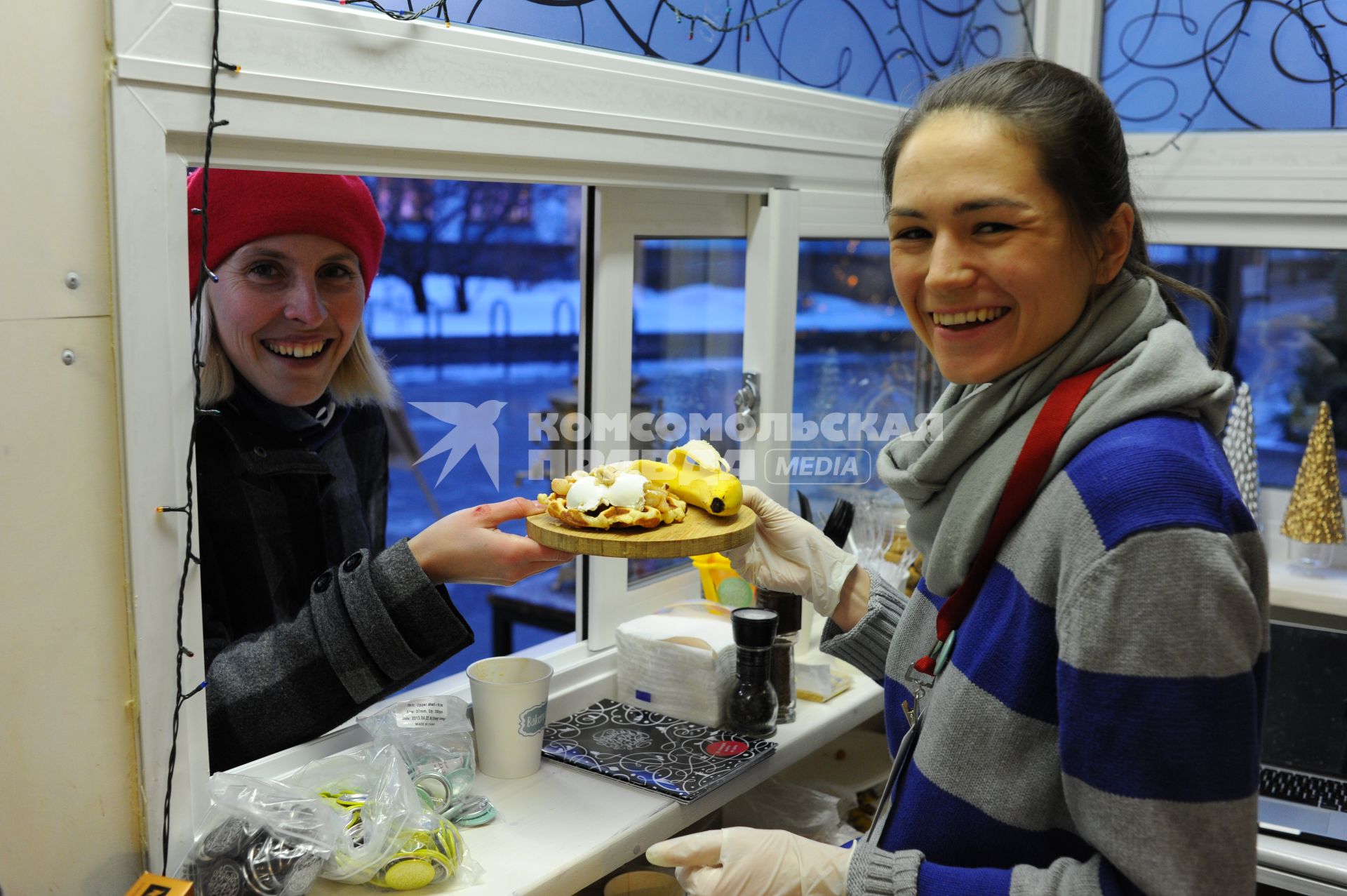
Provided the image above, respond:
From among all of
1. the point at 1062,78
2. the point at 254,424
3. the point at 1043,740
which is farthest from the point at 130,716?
the point at 1062,78

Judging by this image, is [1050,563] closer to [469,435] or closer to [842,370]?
[469,435]

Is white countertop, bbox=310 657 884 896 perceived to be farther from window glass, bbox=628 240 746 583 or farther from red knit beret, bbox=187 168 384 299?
red knit beret, bbox=187 168 384 299

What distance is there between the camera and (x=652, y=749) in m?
1.66

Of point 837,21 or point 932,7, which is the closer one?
point 837,21

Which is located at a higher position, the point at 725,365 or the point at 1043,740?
the point at 725,365

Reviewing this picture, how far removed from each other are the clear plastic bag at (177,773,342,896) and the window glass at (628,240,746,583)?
815 millimetres

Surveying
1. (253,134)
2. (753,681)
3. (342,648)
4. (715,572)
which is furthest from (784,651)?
(253,134)

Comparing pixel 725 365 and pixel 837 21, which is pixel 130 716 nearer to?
pixel 725 365

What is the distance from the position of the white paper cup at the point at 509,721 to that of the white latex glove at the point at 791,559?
35 cm

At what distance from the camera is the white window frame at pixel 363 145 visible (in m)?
1.14

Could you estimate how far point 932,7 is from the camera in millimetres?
2439

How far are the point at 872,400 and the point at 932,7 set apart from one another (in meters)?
0.86

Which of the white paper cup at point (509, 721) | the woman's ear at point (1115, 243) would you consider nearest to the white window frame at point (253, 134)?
the white paper cup at point (509, 721)

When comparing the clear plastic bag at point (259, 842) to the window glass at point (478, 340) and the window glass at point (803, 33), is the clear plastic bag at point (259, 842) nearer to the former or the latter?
the window glass at point (478, 340)
